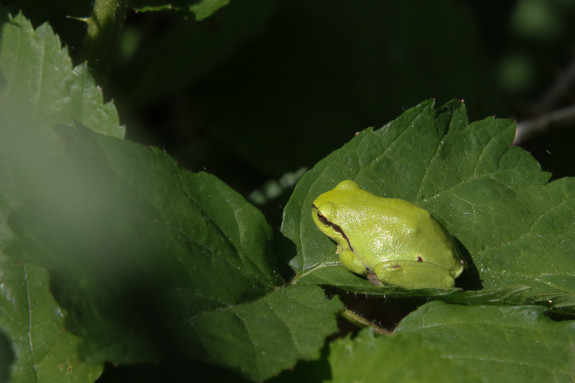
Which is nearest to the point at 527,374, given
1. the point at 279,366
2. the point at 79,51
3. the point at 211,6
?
the point at 279,366

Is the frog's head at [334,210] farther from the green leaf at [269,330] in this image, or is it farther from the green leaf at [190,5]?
the green leaf at [190,5]

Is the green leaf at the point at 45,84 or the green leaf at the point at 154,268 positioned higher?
the green leaf at the point at 45,84

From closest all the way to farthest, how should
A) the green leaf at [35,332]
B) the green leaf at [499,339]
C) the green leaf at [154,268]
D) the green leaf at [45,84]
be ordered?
the green leaf at [154,268] < the green leaf at [499,339] < the green leaf at [35,332] < the green leaf at [45,84]

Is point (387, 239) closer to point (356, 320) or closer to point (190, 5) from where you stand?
point (356, 320)

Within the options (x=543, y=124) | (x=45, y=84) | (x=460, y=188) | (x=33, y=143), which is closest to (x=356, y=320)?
(x=460, y=188)

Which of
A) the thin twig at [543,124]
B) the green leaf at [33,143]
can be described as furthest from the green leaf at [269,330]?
the thin twig at [543,124]

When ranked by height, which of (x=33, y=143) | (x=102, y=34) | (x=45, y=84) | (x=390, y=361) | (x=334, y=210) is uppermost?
(x=102, y=34)
